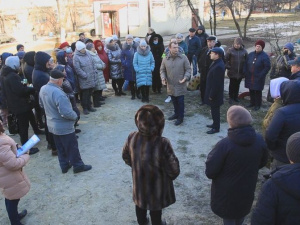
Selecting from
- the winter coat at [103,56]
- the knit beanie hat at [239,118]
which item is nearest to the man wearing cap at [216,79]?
the knit beanie hat at [239,118]

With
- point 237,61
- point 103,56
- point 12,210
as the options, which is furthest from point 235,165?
point 103,56

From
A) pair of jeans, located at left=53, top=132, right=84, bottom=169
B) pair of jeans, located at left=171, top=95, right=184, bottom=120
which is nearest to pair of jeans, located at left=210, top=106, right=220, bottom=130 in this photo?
pair of jeans, located at left=171, top=95, right=184, bottom=120

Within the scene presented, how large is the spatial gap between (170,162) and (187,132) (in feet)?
11.3

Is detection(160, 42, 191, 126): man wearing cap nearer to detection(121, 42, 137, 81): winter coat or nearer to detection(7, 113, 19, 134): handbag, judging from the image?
detection(121, 42, 137, 81): winter coat

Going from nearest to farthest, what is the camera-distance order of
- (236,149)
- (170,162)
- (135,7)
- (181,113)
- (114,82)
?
(236,149) < (170,162) < (181,113) < (114,82) < (135,7)

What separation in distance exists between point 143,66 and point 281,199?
612 centimetres

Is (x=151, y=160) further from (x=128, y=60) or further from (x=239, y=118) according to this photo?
(x=128, y=60)

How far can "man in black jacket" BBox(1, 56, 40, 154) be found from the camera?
16.5ft

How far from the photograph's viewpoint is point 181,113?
264 inches

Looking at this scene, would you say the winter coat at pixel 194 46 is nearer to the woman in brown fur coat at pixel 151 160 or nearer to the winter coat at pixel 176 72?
the winter coat at pixel 176 72

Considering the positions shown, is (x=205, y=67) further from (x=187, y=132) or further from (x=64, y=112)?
(x=64, y=112)

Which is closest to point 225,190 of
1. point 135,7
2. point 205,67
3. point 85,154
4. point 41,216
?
point 41,216

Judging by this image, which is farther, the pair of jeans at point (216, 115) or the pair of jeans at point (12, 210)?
the pair of jeans at point (216, 115)

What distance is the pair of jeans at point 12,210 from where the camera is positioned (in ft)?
11.4
